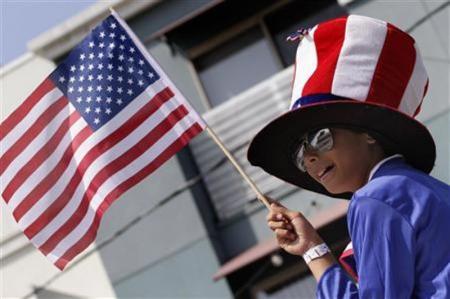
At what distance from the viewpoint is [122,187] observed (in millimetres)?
4223

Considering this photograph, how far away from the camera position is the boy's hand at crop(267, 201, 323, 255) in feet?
8.30

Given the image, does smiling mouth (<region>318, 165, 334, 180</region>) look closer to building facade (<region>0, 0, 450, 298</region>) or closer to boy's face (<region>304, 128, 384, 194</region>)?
boy's face (<region>304, 128, 384, 194</region>)

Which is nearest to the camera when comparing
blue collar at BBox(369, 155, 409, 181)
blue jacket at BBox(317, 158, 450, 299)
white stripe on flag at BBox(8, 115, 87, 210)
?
blue jacket at BBox(317, 158, 450, 299)

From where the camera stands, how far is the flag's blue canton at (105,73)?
423cm

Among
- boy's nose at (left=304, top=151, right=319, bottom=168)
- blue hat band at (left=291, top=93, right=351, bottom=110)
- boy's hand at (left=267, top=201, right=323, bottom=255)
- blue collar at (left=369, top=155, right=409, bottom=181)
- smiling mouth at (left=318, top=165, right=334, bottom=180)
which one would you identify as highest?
blue hat band at (left=291, top=93, right=351, bottom=110)

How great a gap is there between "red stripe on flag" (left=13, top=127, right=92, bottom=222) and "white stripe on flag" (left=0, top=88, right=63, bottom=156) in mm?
230

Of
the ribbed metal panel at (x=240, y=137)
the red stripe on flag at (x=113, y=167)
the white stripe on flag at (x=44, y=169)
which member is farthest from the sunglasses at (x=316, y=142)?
the ribbed metal panel at (x=240, y=137)

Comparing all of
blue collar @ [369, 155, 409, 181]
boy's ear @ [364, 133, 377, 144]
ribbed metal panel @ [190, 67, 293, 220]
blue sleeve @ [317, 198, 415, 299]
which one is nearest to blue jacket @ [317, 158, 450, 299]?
blue sleeve @ [317, 198, 415, 299]

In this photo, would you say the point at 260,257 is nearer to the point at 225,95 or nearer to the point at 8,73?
the point at 225,95

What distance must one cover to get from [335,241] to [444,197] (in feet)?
26.8

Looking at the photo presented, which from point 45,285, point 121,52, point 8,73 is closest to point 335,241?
point 45,285

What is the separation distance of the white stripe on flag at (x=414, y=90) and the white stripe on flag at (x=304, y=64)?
0.26 m

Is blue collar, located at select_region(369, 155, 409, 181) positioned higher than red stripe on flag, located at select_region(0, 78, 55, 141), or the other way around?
red stripe on flag, located at select_region(0, 78, 55, 141)

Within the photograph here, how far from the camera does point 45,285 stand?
11484 mm
